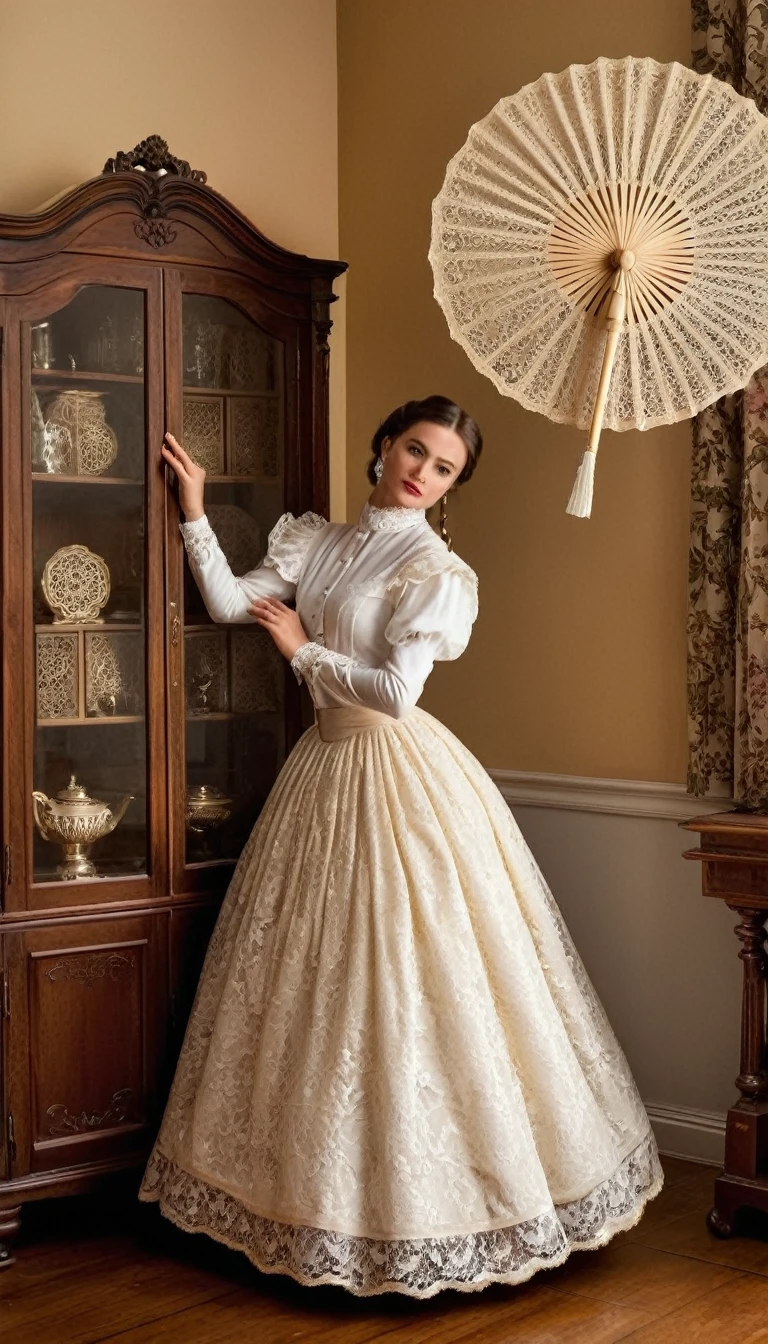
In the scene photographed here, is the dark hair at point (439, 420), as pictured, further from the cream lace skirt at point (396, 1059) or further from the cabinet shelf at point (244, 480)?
the cream lace skirt at point (396, 1059)

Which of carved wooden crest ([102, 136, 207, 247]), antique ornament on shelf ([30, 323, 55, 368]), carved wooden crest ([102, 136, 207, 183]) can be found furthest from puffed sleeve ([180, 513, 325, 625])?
carved wooden crest ([102, 136, 207, 183])

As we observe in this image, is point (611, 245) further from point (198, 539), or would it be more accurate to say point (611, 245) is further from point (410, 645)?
point (198, 539)

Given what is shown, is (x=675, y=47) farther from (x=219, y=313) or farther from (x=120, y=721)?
(x=120, y=721)

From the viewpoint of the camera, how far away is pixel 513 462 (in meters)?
3.72

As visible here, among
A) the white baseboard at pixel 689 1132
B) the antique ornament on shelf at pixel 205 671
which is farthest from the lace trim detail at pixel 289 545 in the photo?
the white baseboard at pixel 689 1132

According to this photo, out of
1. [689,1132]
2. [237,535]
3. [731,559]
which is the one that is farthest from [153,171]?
[689,1132]

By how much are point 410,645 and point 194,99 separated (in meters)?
1.68

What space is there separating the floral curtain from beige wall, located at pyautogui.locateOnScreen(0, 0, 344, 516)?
1164 mm

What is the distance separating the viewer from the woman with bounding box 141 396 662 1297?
266 cm

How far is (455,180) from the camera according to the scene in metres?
2.85

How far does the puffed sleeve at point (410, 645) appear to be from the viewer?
9.45 feet

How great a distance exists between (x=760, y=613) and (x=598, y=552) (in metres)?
0.52

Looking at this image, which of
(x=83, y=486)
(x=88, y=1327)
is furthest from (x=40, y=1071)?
(x=83, y=486)

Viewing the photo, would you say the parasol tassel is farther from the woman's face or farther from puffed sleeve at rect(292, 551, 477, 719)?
the woman's face
